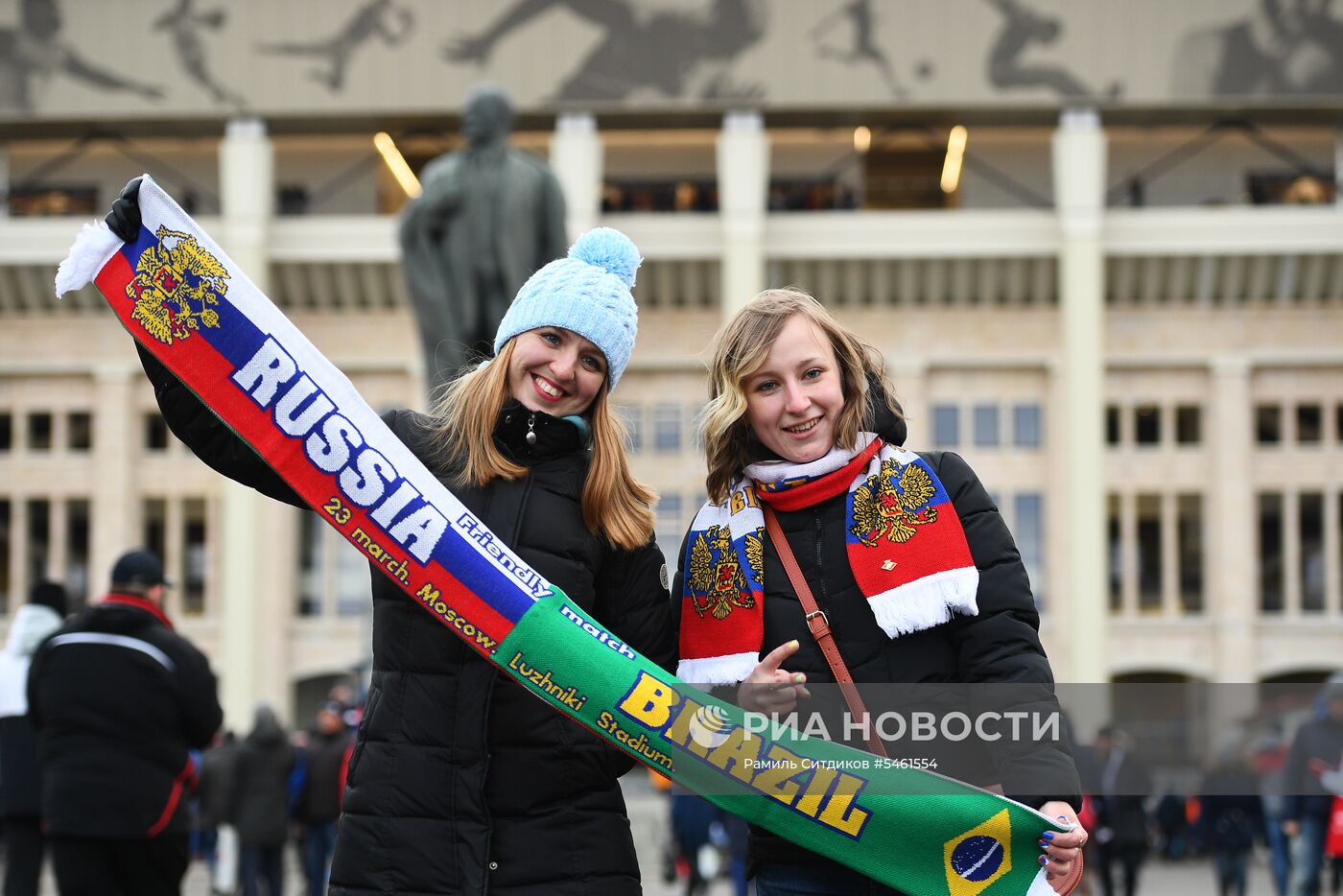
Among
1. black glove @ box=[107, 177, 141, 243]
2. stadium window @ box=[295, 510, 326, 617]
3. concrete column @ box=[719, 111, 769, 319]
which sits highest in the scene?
concrete column @ box=[719, 111, 769, 319]

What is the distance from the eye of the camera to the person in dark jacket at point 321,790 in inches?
461

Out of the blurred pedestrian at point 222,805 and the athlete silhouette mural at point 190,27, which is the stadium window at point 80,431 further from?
the blurred pedestrian at point 222,805

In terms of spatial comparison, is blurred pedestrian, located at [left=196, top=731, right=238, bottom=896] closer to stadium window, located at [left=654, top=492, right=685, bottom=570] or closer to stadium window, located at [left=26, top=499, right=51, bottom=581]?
stadium window, located at [left=654, top=492, right=685, bottom=570]

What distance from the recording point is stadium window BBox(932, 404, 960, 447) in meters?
38.1

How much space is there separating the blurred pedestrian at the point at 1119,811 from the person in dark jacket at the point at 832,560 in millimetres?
9990

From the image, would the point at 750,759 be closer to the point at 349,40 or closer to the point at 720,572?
the point at 720,572

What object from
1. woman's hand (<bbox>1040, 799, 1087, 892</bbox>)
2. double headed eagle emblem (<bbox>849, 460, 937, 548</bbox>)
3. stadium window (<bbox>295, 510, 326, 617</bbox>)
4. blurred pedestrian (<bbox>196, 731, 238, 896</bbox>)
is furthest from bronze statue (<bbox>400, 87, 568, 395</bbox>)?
stadium window (<bbox>295, 510, 326, 617</bbox>)

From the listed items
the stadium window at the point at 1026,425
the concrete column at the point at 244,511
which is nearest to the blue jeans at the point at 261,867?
the concrete column at the point at 244,511

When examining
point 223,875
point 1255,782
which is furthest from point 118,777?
point 1255,782

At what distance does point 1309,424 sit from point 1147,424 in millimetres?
3744

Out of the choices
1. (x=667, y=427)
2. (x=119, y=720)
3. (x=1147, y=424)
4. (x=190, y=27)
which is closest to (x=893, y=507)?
(x=119, y=720)

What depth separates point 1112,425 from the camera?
38.5m

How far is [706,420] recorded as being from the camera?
3090 mm

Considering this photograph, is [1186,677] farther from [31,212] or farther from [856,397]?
[856,397]
